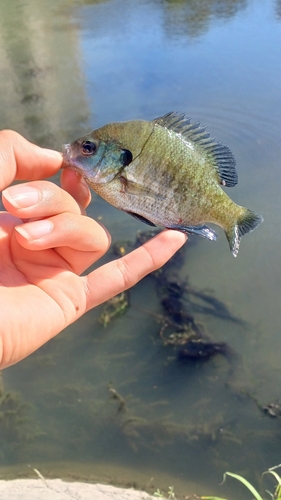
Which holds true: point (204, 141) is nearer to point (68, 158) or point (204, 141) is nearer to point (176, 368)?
point (68, 158)

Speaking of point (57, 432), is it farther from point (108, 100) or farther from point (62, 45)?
point (62, 45)

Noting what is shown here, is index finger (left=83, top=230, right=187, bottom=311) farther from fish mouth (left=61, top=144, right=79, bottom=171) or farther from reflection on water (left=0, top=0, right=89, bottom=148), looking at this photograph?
reflection on water (left=0, top=0, right=89, bottom=148)

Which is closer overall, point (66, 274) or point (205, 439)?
point (66, 274)

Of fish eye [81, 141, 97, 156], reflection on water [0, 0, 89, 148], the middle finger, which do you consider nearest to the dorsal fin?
fish eye [81, 141, 97, 156]

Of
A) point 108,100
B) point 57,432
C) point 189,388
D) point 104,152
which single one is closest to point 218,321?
point 189,388

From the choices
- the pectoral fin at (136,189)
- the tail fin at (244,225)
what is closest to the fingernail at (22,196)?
the pectoral fin at (136,189)

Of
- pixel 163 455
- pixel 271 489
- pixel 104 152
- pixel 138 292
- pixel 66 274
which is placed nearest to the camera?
pixel 104 152

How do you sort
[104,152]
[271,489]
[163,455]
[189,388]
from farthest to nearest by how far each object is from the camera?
[189,388]
[163,455]
[271,489]
[104,152]
